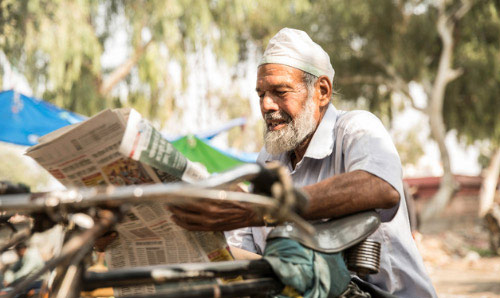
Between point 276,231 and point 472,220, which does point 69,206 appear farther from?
point 472,220

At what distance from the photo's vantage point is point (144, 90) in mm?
11305

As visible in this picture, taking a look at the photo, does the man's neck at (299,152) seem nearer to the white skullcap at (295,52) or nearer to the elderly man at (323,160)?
the elderly man at (323,160)

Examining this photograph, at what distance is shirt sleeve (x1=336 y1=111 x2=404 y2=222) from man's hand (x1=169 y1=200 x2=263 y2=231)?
38 cm

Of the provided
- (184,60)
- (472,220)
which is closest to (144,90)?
(184,60)

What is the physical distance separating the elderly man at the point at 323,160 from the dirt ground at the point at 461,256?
15.0 feet

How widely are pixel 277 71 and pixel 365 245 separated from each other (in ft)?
2.77

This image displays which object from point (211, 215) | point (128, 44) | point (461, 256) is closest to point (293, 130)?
point (211, 215)

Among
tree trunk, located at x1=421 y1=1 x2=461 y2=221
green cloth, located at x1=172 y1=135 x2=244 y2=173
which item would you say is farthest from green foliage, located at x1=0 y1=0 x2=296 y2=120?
tree trunk, located at x1=421 y1=1 x2=461 y2=221

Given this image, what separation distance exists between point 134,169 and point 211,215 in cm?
24

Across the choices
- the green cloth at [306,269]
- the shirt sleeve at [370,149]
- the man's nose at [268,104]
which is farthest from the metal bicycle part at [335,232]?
the man's nose at [268,104]

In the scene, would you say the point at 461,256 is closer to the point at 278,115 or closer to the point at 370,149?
the point at 278,115

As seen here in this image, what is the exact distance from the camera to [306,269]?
1398mm

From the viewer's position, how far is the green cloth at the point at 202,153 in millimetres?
7188

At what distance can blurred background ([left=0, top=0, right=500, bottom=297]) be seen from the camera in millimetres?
9484
